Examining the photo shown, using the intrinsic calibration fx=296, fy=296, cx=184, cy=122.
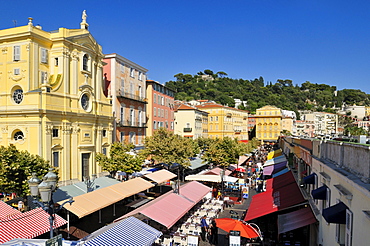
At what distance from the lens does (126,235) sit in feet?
38.1

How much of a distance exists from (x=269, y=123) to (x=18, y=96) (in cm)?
7938

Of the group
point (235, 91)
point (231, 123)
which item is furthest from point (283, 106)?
point (231, 123)

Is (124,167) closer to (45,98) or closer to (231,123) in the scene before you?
(45,98)

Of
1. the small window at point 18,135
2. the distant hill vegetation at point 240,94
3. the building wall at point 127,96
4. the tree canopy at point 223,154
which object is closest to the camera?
the small window at point 18,135

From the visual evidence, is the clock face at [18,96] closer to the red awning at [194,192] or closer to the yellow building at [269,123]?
the red awning at [194,192]

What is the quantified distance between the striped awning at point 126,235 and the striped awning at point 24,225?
306 cm

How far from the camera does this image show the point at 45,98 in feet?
77.5

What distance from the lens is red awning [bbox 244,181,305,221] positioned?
599 inches

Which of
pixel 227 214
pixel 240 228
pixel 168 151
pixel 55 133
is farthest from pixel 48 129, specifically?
pixel 240 228

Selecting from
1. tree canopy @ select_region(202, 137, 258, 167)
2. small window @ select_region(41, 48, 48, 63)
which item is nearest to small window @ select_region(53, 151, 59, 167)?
small window @ select_region(41, 48, 48, 63)

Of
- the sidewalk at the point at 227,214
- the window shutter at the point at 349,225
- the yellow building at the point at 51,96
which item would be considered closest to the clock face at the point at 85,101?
the yellow building at the point at 51,96

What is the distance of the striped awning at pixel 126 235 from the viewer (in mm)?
10657

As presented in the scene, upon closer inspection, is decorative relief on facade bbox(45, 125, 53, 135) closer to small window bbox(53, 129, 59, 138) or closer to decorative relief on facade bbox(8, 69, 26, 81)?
small window bbox(53, 129, 59, 138)

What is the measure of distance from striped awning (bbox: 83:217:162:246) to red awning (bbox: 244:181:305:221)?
5696 millimetres
